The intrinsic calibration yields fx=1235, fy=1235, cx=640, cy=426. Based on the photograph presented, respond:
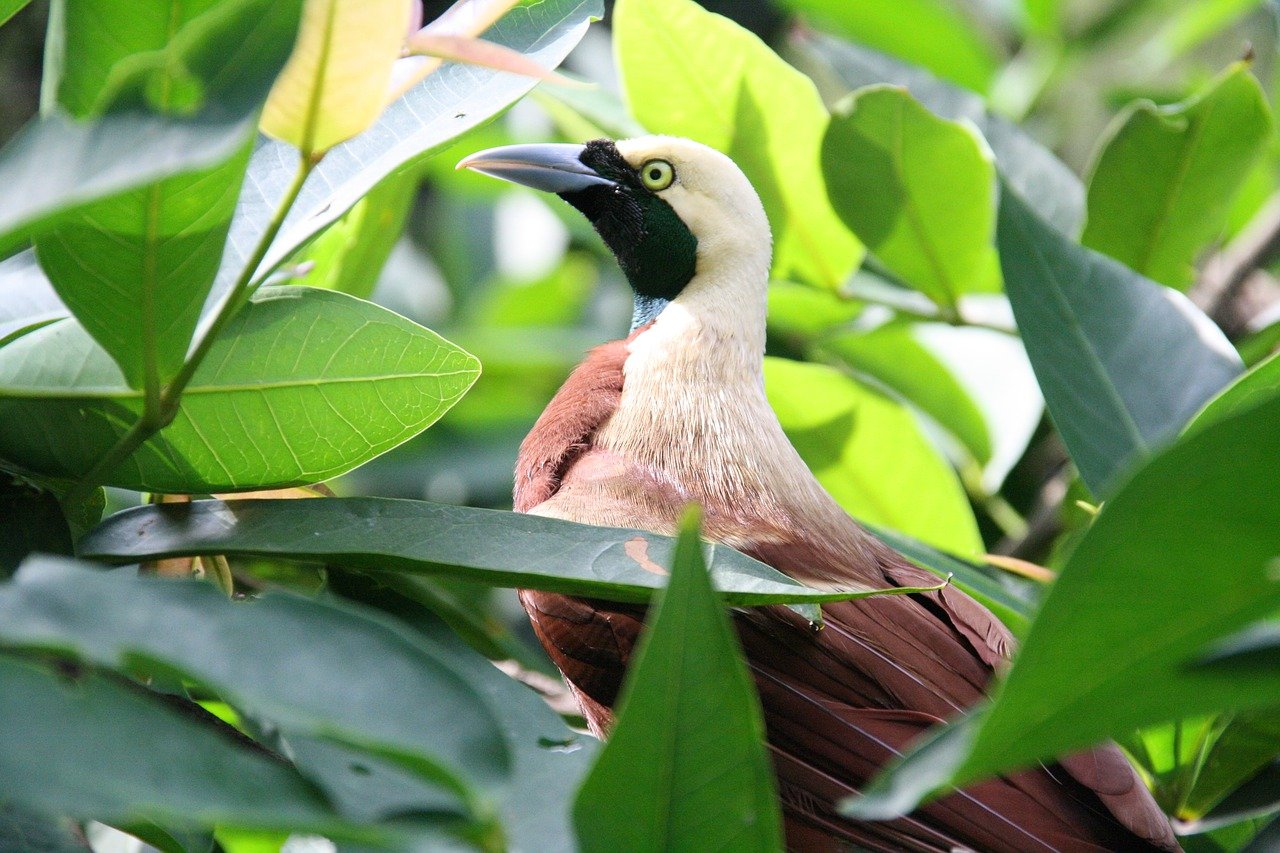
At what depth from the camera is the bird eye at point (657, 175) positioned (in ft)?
7.07

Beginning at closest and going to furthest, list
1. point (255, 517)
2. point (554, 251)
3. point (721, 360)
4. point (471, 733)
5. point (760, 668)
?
point (471, 733) < point (255, 517) < point (760, 668) < point (721, 360) < point (554, 251)

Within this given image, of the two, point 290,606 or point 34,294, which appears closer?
point 290,606

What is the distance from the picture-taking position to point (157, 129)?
703mm

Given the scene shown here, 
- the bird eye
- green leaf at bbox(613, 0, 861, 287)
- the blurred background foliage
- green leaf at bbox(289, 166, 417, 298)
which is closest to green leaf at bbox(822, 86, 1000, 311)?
the blurred background foliage

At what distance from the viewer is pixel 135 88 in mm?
725

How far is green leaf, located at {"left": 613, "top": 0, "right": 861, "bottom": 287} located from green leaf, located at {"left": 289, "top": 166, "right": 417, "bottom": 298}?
421 millimetres

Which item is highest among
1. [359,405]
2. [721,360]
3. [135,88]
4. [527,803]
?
[721,360]

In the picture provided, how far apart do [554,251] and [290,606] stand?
2.93 metres

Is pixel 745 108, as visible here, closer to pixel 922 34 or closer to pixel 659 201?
pixel 659 201

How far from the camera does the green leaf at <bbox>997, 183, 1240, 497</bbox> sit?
1524 millimetres

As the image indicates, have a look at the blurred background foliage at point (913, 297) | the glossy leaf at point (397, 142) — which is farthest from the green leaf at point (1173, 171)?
the glossy leaf at point (397, 142)

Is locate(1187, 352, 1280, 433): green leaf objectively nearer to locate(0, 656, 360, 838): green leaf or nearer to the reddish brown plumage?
the reddish brown plumage

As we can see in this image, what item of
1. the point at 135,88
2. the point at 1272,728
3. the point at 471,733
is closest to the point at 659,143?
the point at 1272,728

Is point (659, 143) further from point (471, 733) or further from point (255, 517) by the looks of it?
point (471, 733)
